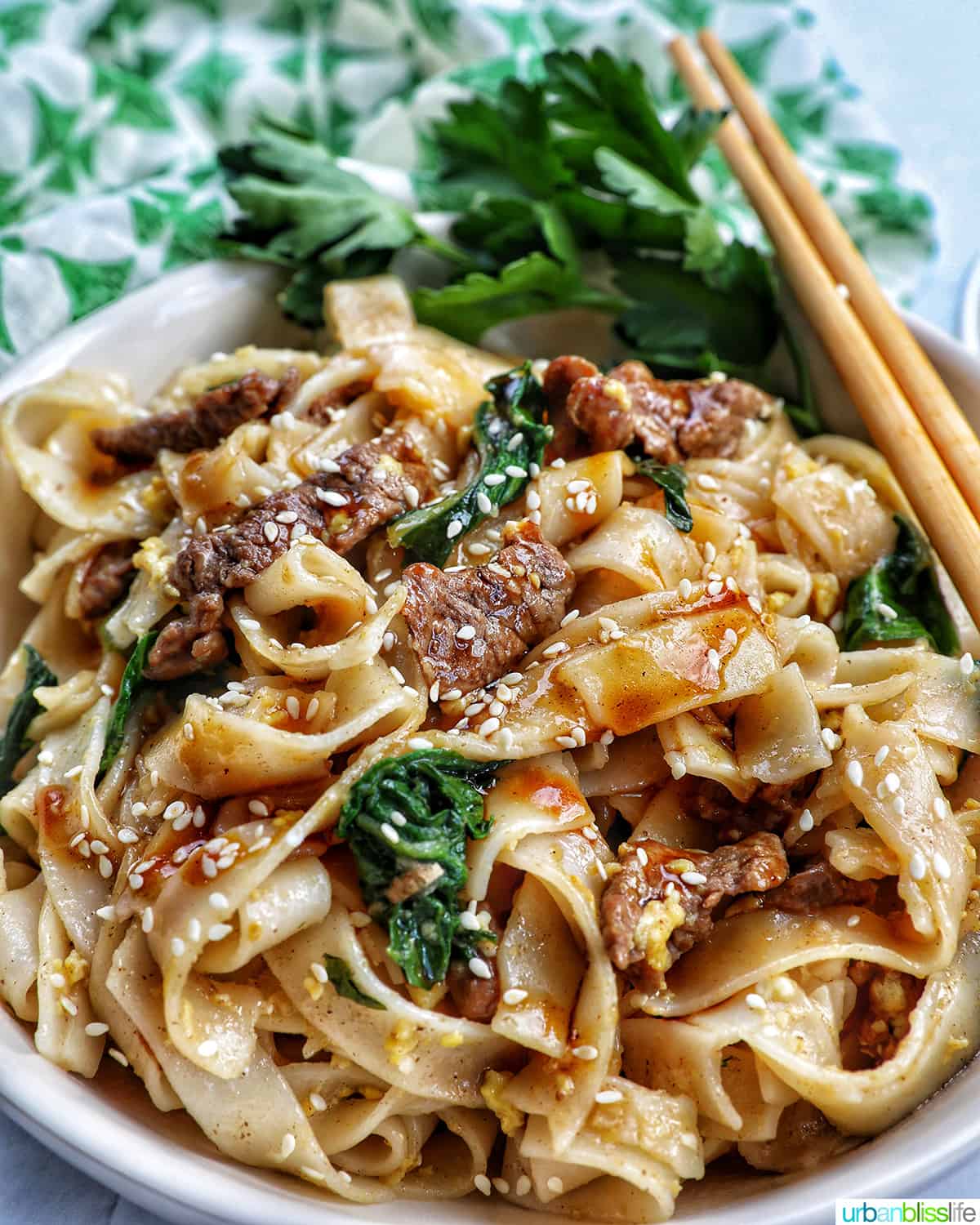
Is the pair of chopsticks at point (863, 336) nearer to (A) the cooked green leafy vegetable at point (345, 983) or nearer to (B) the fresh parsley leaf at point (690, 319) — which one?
(B) the fresh parsley leaf at point (690, 319)

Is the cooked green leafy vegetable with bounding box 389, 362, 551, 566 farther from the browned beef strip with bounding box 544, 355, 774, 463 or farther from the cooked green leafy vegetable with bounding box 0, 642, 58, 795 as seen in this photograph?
the cooked green leafy vegetable with bounding box 0, 642, 58, 795

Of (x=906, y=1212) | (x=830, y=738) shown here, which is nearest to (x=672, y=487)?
(x=830, y=738)

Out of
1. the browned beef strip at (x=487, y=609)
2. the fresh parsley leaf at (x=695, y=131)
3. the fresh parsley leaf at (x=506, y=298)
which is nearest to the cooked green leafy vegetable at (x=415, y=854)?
the browned beef strip at (x=487, y=609)

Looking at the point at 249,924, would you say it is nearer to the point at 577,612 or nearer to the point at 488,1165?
the point at 488,1165

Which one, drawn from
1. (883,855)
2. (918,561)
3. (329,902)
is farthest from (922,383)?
(329,902)

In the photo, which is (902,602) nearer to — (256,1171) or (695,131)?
(695,131)

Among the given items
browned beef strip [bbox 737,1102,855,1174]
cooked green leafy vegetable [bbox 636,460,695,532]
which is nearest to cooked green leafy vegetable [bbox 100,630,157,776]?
cooked green leafy vegetable [bbox 636,460,695,532]
